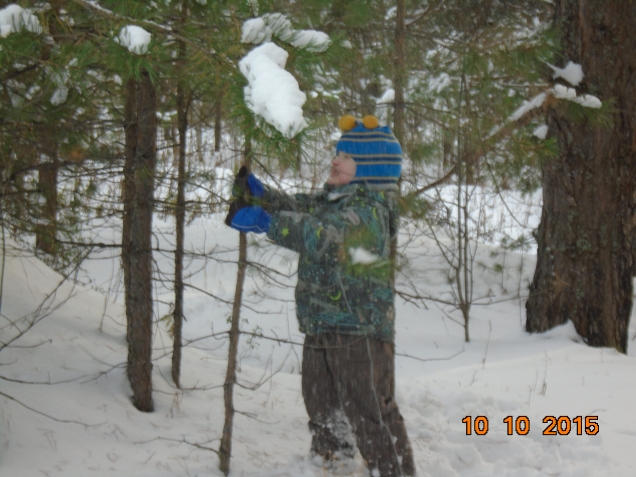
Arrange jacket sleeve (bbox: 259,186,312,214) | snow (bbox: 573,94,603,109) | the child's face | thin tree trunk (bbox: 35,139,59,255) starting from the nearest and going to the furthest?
jacket sleeve (bbox: 259,186,312,214), the child's face, thin tree trunk (bbox: 35,139,59,255), snow (bbox: 573,94,603,109)

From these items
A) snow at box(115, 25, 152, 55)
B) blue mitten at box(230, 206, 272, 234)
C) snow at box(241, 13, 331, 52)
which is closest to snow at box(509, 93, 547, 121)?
blue mitten at box(230, 206, 272, 234)

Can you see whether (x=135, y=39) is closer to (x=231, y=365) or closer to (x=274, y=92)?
(x=274, y=92)

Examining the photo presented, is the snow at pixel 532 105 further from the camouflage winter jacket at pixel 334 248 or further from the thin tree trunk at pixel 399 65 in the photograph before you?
the camouflage winter jacket at pixel 334 248

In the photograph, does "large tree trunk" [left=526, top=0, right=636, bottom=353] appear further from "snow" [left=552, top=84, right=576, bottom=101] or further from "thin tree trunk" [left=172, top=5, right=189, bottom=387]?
"thin tree trunk" [left=172, top=5, right=189, bottom=387]

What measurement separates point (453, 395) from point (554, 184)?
2466 millimetres

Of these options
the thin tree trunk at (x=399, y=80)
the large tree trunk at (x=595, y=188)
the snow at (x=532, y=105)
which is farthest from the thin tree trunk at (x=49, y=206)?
the large tree trunk at (x=595, y=188)

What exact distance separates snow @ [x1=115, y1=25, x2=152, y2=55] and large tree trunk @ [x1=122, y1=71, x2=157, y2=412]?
3.47ft

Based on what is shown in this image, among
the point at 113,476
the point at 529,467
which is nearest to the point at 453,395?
the point at 529,467

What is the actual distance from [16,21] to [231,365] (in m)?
1.66

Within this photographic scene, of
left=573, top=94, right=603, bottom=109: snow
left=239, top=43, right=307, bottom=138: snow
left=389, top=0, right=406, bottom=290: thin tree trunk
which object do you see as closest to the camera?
left=239, top=43, right=307, bottom=138: snow

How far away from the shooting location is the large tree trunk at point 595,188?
548 cm

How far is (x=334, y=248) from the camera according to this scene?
2.72m

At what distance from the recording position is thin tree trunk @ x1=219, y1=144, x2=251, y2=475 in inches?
108

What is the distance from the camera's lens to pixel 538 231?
5957mm
